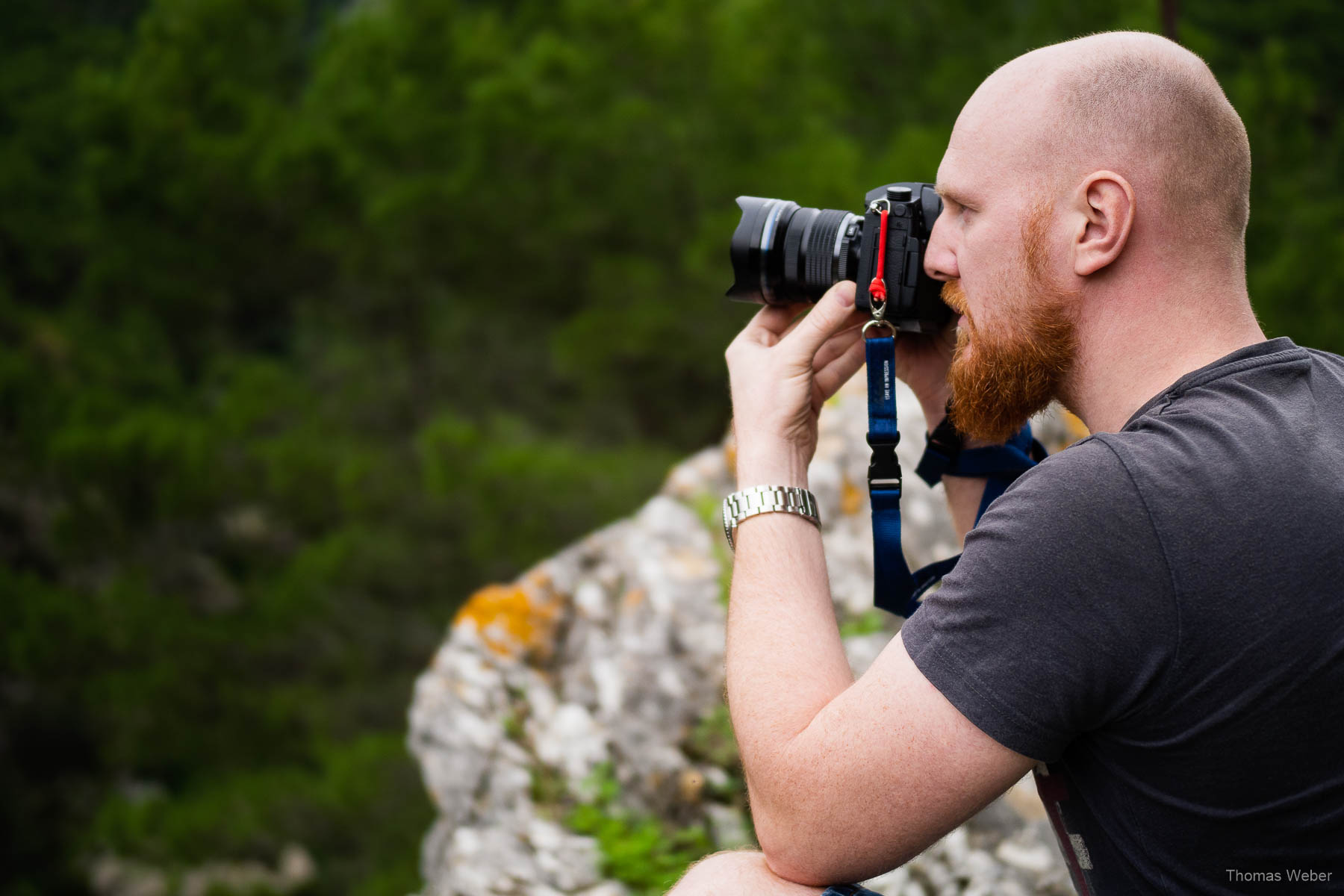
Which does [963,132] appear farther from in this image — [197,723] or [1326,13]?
[197,723]

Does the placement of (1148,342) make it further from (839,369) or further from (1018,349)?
(839,369)

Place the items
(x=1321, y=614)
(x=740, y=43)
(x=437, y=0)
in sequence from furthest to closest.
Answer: (x=437, y=0) → (x=740, y=43) → (x=1321, y=614)

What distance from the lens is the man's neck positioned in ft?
3.55

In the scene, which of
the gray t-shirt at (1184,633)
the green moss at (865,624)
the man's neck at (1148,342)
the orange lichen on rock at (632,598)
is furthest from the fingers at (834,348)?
the orange lichen on rock at (632,598)

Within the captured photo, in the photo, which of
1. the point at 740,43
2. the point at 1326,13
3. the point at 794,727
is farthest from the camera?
the point at 740,43

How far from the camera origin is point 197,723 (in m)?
8.02

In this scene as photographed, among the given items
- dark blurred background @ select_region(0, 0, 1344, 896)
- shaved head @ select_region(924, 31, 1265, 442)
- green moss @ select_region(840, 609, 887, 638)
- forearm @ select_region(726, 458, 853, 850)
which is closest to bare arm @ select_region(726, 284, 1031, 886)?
forearm @ select_region(726, 458, 853, 850)

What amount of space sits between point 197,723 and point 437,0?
205 inches

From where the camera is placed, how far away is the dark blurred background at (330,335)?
6574 millimetres

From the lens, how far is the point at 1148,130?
42.3 inches

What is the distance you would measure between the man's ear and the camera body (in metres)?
0.29

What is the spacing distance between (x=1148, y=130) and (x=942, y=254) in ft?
0.90

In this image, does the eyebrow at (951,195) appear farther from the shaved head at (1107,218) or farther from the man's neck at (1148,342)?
the man's neck at (1148,342)

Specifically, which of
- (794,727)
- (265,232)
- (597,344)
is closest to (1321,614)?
(794,727)
